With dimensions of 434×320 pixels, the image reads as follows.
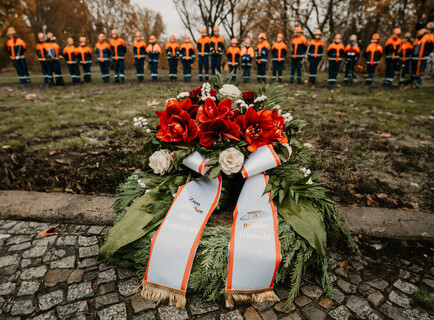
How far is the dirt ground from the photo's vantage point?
331 cm

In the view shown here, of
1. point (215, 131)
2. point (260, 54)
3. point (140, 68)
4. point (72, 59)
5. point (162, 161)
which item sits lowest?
point (162, 161)

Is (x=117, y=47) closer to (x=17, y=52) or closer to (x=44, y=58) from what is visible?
(x=44, y=58)

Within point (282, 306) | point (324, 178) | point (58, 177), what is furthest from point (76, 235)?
point (324, 178)

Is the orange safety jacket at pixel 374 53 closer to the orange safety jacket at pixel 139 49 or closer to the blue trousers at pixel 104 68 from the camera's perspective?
the orange safety jacket at pixel 139 49

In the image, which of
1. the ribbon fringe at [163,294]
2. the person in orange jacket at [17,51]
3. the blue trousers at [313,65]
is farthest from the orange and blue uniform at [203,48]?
the ribbon fringe at [163,294]

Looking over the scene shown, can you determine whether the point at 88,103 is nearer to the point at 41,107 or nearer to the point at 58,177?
the point at 41,107

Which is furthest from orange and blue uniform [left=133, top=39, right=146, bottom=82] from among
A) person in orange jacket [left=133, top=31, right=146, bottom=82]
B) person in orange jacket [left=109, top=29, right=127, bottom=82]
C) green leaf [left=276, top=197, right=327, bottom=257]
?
green leaf [left=276, top=197, right=327, bottom=257]

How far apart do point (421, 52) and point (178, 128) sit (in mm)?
12136

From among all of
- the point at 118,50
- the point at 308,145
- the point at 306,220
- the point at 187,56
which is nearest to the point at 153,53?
the point at 118,50

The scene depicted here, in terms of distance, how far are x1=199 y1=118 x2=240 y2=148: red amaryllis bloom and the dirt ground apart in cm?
57

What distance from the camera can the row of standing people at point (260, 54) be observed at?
11.1 meters

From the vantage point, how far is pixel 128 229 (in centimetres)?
195

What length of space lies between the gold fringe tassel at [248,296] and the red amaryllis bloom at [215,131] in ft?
3.40

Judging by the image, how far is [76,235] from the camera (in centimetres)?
255
